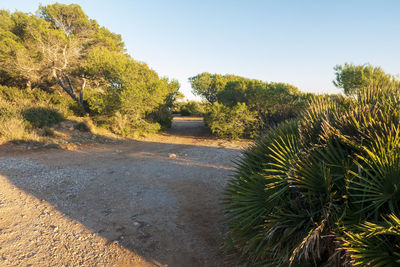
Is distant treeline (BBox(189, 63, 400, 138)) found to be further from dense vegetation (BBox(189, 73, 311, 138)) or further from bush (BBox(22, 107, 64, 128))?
bush (BBox(22, 107, 64, 128))

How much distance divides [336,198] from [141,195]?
457cm

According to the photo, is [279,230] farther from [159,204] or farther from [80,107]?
[80,107]

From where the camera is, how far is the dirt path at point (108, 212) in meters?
3.33

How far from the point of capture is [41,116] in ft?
38.7

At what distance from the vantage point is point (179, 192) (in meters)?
5.74

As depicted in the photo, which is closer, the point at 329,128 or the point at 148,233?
the point at 329,128

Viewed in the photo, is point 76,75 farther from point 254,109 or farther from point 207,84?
point 254,109

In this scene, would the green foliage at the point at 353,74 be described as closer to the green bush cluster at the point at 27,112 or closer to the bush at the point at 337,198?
the bush at the point at 337,198

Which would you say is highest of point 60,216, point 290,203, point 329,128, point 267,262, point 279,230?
point 329,128

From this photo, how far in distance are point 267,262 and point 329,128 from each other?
1932mm

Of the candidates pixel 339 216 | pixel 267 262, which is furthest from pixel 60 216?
pixel 339 216

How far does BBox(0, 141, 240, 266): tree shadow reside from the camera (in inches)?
144

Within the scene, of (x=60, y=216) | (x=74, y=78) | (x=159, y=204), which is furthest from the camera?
(x=74, y=78)

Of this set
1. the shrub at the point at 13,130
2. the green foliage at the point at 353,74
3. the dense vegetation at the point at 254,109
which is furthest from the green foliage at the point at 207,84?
the shrub at the point at 13,130
